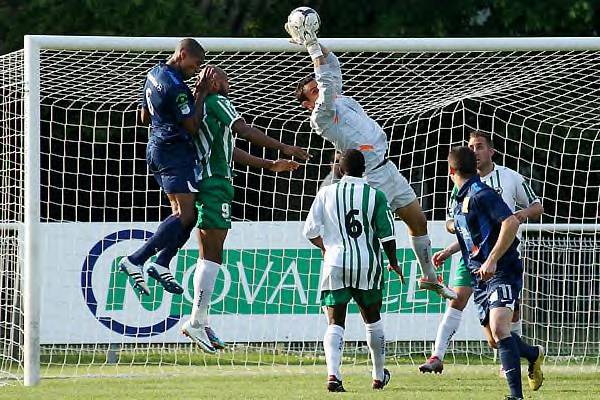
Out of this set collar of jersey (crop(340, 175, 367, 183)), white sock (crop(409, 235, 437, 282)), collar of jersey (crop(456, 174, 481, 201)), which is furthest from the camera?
white sock (crop(409, 235, 437, 282))

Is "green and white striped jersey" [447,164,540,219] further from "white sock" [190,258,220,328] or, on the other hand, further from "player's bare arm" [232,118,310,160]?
"white sock" [190,258,220,328]

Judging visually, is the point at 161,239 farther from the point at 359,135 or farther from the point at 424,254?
the point at 424,254

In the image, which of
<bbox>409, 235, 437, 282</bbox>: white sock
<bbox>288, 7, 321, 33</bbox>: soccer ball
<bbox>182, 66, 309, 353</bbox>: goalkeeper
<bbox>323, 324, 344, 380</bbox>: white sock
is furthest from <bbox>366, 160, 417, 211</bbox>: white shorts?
<bbox>288, 7, 321, 33</bbox>: soccer ball

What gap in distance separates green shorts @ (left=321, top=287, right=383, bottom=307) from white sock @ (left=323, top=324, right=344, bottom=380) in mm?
194

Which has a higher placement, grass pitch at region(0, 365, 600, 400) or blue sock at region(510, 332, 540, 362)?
blue sock at region(510, 332, 540, 362)

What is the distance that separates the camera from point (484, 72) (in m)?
13.0

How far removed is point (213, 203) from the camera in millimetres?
10062

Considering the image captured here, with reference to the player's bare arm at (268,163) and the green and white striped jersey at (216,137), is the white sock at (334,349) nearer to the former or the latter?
the player's bare arm at (268,163)

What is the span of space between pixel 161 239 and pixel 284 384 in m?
1.95

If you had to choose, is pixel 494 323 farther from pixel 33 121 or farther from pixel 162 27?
pixel 162 27

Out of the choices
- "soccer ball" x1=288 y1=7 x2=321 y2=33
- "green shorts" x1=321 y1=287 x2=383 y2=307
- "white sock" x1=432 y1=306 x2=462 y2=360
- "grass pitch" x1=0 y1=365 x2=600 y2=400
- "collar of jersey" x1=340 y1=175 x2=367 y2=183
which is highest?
"soccer ball" x1=288 y1=7 x2=321 y2=33

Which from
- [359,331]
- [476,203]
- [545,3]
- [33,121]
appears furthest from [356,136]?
[545,3]

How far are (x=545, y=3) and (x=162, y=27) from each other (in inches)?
218

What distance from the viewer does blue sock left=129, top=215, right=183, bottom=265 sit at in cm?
978
